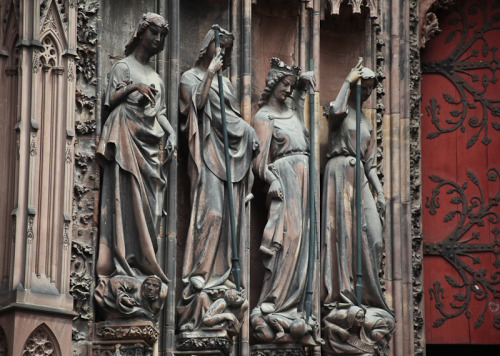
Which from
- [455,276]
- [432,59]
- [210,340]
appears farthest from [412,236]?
[210,340]

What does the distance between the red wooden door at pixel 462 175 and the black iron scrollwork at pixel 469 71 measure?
0.01m

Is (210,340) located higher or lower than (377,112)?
lower

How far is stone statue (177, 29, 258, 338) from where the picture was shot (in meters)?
15.6

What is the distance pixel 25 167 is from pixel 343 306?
11.2 ft

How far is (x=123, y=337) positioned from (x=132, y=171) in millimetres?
1403

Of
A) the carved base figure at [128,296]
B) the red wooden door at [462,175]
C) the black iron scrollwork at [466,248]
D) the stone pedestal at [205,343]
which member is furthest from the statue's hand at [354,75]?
the carved base figure at [128,296]

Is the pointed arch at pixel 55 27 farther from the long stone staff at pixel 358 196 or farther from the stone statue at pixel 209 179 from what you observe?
the long stone staff at pixel 358 196

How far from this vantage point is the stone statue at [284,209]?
52.5 ft

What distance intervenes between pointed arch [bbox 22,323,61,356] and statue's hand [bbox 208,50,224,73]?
9.33 ft

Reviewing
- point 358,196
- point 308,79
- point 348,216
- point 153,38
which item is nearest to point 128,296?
point 153,38

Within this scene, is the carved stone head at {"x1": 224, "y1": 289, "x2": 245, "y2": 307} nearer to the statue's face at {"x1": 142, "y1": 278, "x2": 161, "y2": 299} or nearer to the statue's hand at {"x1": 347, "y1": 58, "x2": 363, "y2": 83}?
the statue's face at {"x1": 142, "y1": 278, "x2": 161, "y2": 299}

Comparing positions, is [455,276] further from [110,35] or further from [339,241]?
[110,35]

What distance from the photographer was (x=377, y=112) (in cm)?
1756

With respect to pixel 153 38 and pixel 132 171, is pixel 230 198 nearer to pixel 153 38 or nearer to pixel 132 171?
pixel 132 171
